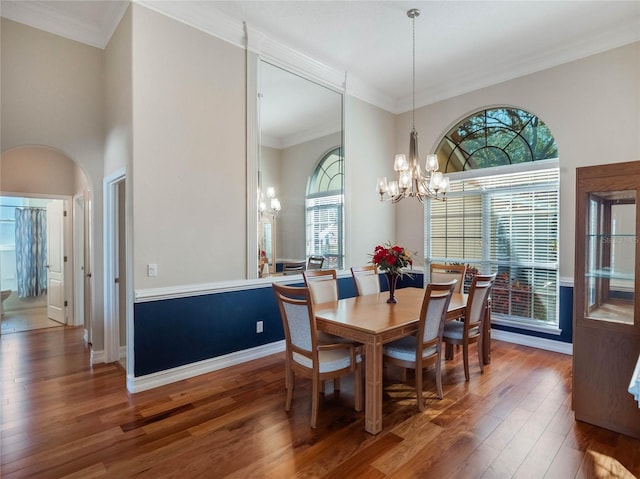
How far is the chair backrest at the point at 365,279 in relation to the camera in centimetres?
393

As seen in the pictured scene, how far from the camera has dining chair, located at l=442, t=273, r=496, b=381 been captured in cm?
323

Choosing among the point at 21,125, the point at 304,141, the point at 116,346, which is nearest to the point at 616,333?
the point at 304,141

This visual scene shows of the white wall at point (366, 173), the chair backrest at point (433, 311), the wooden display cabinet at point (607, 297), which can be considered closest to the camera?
the wooden display cabinet at point (607, 297)

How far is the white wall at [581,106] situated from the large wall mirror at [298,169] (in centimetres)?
213

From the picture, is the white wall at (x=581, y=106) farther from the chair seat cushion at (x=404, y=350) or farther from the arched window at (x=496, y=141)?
the chair seat cushion at (x=404, y=350)

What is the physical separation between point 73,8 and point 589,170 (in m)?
4.60

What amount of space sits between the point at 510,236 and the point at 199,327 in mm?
3984

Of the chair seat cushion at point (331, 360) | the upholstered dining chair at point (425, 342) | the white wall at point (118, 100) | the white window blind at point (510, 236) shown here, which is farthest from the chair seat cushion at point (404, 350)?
the white wall at point (118, 100)

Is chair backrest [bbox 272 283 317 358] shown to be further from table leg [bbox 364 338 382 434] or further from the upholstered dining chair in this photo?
the upholstered dining chair

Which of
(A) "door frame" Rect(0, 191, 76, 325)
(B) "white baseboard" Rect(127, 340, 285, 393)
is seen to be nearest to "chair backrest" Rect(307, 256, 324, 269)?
(B) "white baseboard" Rect(127, 340, 285, 393)

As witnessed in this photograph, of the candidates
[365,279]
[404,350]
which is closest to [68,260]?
[365,279]

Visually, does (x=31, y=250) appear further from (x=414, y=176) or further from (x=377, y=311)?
(x=414, y=176)

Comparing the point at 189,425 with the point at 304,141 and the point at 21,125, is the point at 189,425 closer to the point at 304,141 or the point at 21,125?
the point at 21,125

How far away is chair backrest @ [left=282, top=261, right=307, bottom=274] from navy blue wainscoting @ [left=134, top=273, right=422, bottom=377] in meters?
0.40
